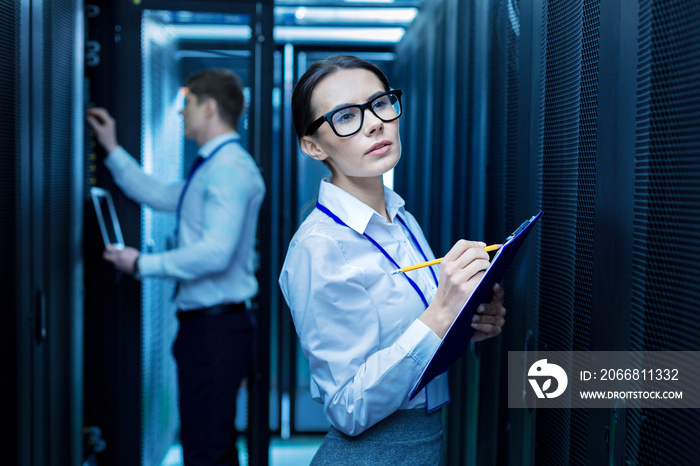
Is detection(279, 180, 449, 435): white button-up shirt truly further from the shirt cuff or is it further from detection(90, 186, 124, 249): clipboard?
detection(90, 186, 124, 249): clipboard

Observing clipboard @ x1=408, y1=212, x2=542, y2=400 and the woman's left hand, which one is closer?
clipboard @ x1=408, y1=212, x2=542, y2=400

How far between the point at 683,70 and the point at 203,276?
205 cm

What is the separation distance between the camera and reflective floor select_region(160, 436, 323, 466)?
3444mm

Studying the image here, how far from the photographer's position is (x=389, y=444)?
1.31 metres

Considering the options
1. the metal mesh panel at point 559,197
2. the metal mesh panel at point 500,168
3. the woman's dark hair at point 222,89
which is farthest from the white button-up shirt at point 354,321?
the woman's dark hair at point 222,89

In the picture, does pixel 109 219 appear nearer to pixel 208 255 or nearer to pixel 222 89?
pixel 208 255

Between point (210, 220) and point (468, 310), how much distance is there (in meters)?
1.61

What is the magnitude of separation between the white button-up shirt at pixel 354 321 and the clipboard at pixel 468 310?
3 centimetres

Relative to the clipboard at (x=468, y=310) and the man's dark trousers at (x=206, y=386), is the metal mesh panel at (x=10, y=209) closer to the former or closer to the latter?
the man's dark trousers at (x=206, y=386)

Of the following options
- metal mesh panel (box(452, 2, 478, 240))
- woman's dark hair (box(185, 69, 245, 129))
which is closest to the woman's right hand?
metal mesh panel (box(452, 2, 478, 240))

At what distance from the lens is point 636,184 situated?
3.22ft

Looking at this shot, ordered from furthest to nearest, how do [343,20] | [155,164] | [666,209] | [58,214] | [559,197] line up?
[343,20] < [155,164] < [58,214] < [559,197] < [666,209]

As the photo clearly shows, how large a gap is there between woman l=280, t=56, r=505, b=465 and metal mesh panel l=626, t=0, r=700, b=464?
0.31m

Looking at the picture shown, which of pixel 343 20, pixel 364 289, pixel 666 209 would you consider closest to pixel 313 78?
pixel 364 289
